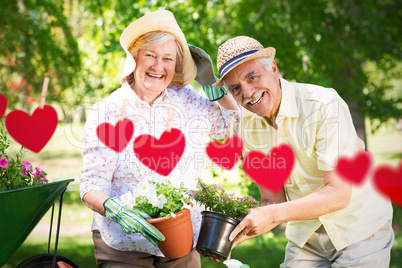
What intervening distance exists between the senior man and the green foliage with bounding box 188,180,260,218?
9cm

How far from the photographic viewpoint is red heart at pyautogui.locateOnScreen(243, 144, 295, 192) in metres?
2.01

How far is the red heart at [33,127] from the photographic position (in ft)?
8.13

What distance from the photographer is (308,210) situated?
181 centimetres

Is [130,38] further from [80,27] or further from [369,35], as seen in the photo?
[80,27]

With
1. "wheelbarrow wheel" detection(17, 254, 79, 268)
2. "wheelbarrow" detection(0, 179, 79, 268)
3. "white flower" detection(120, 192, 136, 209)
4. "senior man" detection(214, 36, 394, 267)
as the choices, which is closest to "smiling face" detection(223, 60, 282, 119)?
"senior man" detection(214, 36, 394, 267)

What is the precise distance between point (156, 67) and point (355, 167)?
0.98 m

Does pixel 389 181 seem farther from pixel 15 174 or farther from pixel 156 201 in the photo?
pixel 15 174

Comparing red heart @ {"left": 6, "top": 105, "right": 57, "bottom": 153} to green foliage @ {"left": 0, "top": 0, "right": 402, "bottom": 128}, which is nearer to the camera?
red heart @ {"left": 6, "top": 105, "right": 57, "bottom": 153}

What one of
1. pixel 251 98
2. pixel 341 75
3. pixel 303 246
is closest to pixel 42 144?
pixel 251 98

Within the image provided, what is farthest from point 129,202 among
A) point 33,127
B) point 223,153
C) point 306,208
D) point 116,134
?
point 223,153

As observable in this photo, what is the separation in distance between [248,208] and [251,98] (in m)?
0.47

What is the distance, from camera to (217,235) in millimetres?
1831

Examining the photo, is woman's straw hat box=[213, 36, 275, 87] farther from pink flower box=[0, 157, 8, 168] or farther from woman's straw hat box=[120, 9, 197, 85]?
pink flower box=[0, 157, 8, 168]

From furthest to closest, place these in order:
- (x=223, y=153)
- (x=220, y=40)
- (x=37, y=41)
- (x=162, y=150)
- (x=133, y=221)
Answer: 1. (x=37, y=41)
2. (x=220, y=40)
3. (x=223, y=153)
4. (x=162, y=150)
5. (x=133, y=221)
